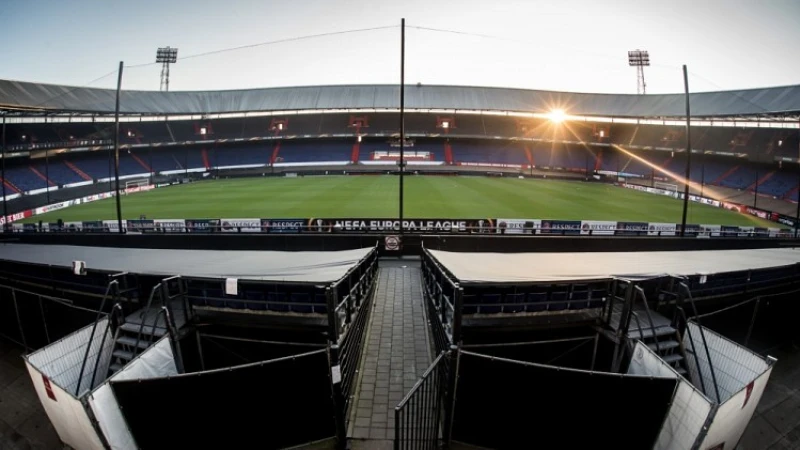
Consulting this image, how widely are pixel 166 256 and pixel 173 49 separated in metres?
66.3

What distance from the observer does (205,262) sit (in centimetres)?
831

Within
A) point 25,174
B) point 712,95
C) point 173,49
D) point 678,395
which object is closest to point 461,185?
point 678,395

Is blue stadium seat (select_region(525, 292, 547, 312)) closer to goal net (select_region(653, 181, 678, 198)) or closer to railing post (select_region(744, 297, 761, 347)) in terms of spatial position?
railing post (select_region(744, 297, 761, 347))

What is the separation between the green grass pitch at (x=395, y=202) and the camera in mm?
22484

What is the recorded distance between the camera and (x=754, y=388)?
4.70 m

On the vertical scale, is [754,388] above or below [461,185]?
below

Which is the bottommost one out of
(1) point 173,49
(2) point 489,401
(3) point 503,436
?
(3) point 503,436

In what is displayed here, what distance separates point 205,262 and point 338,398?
534 centimetres

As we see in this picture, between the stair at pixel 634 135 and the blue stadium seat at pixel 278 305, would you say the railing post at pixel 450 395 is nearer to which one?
the blue stadium seat at pixel 278 305

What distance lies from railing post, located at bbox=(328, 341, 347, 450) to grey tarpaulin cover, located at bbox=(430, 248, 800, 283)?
2384mm

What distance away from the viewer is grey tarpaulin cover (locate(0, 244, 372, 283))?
6.79m

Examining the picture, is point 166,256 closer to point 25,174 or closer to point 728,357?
point 728,357

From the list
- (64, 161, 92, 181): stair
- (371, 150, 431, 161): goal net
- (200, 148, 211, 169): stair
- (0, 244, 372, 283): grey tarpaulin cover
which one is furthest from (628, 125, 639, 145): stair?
(64, 161, 92, 181): stair

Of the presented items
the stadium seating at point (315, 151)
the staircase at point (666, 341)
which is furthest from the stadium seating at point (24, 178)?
the staircase at point (666, 341)
